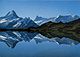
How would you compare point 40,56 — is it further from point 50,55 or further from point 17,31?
point 17,31

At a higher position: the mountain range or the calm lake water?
the calm lake water

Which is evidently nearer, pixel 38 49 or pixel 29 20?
pixel 38 49

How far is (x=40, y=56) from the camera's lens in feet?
32.5

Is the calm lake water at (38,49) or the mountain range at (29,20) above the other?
the calm lake water at (38,49)

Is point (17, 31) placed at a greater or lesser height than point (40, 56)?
lesser

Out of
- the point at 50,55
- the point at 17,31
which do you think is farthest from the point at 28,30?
the point at 50,55

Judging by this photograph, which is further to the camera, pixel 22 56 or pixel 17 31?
pixel 17 31

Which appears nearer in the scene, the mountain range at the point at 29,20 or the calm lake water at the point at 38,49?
the calm lake water at the point at 38,49

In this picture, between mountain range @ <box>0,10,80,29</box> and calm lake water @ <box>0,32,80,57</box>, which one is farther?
mountain range @ <box>0,10,80,29</box>

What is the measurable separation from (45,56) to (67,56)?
0.94 m

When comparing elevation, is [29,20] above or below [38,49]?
below
